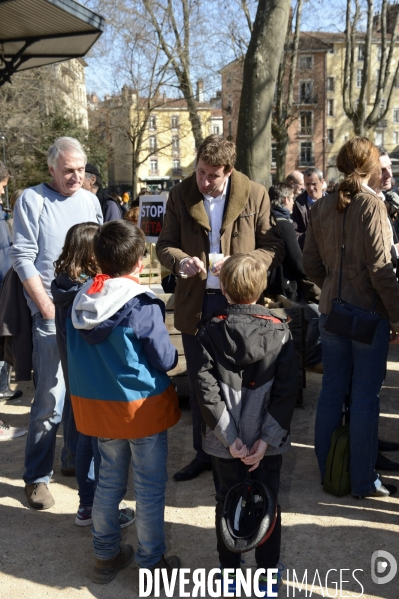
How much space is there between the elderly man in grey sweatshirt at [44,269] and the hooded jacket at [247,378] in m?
1.37

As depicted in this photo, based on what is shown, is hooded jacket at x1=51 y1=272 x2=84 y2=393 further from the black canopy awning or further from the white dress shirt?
the black canopy awning

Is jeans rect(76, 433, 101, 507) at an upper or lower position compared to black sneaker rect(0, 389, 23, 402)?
upper

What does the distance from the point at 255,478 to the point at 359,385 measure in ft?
3.52

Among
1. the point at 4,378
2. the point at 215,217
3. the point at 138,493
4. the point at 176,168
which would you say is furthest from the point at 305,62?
the point at 138,493

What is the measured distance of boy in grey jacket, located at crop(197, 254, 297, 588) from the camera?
2.69 metres

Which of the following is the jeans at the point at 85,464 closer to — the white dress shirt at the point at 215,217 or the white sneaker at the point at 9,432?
the white dress shirt at the point at 215,217

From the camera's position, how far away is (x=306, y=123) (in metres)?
61.9

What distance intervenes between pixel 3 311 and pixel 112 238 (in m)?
1.69

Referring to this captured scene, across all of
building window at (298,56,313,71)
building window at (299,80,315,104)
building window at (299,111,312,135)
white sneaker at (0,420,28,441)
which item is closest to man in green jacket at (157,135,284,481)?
white sneaker at (0,420,28,441)

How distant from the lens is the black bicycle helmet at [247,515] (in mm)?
2605

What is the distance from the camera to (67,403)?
416 cm

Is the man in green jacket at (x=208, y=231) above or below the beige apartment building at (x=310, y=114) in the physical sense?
below

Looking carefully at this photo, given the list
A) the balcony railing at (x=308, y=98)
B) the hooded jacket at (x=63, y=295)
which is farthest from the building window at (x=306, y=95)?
the hooded jacket at (x=63, y=295)

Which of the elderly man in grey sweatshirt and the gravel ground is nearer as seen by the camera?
the gravel ground
